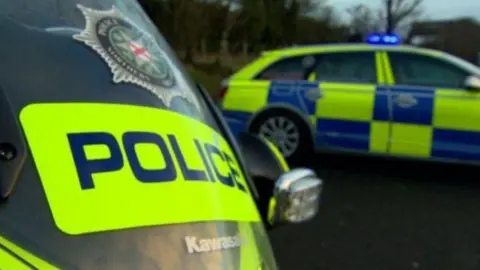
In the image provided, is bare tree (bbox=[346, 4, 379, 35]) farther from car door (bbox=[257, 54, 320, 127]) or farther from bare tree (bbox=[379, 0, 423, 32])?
car door (bbox=[257, 54, 320, 127])

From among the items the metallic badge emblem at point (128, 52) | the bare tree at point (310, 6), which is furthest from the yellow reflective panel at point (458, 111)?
the bare tree at point (310, 6)

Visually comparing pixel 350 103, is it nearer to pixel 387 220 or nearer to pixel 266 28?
pixel 387 220

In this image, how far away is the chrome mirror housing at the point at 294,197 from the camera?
2.32m

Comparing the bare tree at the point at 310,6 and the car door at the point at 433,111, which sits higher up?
the car door at the point at 433,111

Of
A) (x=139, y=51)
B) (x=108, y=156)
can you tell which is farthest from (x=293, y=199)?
(x=108, y=156)

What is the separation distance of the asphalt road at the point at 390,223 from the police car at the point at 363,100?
0.41 meters

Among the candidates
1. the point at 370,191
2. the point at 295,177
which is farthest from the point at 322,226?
the point at 295,177

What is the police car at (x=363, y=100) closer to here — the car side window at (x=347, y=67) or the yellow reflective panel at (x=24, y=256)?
the car side window at (x=347, y=67)

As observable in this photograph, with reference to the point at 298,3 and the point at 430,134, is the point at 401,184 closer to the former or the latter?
the point at 430,134

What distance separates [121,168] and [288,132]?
9.01 metres

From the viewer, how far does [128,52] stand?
82.0 inches

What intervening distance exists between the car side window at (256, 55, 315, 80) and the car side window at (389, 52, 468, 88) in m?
0.95

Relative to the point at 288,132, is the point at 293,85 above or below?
above

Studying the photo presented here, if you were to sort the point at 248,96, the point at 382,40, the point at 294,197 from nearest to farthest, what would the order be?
the point at 294,197, the point at 382,40, the point at 248,96
